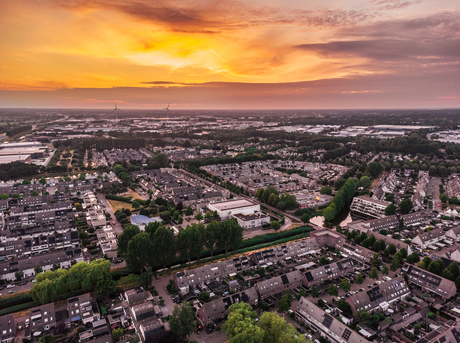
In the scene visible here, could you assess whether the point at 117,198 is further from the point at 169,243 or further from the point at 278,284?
the point at 278,284

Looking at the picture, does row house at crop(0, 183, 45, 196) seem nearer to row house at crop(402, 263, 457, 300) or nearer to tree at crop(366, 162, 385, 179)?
row house at crop(402, 263, 457, 300)

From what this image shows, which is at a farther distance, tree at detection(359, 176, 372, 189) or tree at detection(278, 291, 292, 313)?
tree at detection(359, 176, 372, 189)

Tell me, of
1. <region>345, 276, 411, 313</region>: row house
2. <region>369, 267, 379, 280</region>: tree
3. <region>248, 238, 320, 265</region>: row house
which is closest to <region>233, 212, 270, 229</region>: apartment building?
<region>248, 238, 320, 265</region>: row house

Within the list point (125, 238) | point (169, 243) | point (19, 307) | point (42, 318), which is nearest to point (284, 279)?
point (169, 243)

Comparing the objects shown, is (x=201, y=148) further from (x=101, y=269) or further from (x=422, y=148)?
(x=101, y=269)

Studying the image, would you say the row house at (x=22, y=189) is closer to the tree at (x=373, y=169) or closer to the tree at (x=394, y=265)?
the tree at (x=394, y=265)
